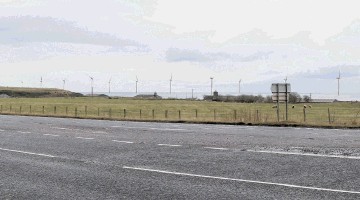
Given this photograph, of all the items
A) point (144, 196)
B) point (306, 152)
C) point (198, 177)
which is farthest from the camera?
point (306, 152)

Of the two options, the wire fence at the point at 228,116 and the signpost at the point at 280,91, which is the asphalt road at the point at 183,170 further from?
the wire fence at the point at 228,116

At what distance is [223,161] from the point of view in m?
13.5

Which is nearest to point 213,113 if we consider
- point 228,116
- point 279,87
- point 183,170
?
point 228,116

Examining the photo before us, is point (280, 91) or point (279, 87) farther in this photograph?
point (280, 91)

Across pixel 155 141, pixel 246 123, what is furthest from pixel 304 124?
pixel 155 141

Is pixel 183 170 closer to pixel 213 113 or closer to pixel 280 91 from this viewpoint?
pixel 280 91

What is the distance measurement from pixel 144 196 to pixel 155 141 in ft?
36.0

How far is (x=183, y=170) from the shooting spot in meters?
12.0

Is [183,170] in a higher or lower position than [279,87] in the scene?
lower

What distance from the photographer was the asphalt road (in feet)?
30.4

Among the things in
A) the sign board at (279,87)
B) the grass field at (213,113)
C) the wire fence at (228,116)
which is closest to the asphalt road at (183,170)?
the sign board at (279,87)

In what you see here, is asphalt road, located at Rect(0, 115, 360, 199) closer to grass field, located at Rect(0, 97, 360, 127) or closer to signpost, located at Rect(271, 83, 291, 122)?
signpost, located at Rect(271, 83, 291, 122)

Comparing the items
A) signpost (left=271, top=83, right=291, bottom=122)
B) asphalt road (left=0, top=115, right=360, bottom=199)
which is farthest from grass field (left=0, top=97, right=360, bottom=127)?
asphalt road (left=0, top=115, right=360, bottom=199)

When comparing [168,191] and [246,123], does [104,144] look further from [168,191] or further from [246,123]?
[246,123]
